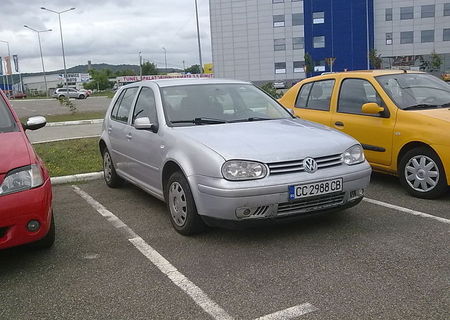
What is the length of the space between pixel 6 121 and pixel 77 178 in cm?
317

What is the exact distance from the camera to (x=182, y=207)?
4625 millimetres

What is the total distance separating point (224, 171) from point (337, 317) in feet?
5.27

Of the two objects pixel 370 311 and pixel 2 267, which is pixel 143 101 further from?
pixel 370 311

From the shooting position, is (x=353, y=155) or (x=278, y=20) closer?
(x=353, y=155)

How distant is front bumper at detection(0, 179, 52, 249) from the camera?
11.8 ft

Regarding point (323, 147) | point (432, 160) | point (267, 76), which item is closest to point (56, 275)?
point (323, 147)

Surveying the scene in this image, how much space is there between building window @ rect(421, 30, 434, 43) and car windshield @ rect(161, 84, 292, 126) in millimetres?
69602

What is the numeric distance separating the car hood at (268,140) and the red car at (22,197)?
4.73 feet

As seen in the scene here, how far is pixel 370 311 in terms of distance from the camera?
9.98 ft

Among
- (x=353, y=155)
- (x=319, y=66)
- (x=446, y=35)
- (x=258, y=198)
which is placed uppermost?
(x=446, y=35)

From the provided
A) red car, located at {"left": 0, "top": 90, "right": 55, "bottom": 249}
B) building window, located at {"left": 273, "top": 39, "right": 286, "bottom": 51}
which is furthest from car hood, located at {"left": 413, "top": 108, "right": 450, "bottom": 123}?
building window, located at {"left": 273, "top": 39, "right": 286, "bottom": 51}

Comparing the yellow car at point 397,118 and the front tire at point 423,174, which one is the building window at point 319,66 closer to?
the yellow car at point 397,118

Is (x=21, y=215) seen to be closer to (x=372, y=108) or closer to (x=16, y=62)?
(x=372, y=108)

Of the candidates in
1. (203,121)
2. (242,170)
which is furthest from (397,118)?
(242,170)
